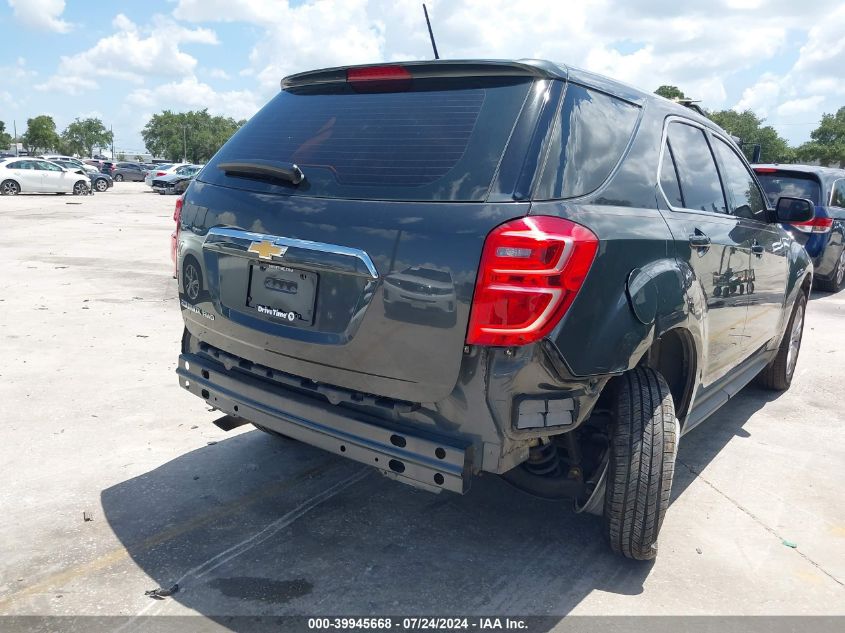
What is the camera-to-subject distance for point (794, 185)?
10320 mm

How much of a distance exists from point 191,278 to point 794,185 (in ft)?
30.5

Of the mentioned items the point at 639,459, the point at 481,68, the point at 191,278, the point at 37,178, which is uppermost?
the point at 481,68

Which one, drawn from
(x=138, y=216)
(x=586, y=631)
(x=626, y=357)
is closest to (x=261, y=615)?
(x=586, y=631)

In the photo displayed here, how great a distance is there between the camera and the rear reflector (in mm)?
3126

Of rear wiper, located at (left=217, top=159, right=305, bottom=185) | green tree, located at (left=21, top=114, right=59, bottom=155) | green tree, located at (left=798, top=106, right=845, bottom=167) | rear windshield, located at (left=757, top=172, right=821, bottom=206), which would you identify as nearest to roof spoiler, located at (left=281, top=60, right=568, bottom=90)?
rear wiper, located at (left=217, top=159, right=305, bottom=185)

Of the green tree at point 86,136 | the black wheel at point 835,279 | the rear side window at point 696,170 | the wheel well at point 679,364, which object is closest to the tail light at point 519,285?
the wheel well at point 679,364

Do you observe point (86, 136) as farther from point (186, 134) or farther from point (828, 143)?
point (828, 143)

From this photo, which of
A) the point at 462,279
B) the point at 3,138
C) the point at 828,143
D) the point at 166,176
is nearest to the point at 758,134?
the point at 828,143

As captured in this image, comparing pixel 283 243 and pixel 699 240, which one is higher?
pixel 699 240

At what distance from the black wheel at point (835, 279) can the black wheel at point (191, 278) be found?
10407mm

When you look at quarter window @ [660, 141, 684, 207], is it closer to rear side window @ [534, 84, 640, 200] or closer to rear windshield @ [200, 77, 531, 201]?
rear side window @ [534, 84, 640, 200]

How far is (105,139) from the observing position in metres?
126

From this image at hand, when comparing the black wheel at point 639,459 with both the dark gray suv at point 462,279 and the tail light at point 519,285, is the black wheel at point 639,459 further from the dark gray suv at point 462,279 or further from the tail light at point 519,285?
the tail light at point 519,285

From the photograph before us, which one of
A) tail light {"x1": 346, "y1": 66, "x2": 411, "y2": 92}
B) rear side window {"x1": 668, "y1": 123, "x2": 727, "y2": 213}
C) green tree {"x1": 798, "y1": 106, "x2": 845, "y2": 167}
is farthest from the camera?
green tree {"x1": 798, "y1": 106, "x2": 845, "y2": 167}
